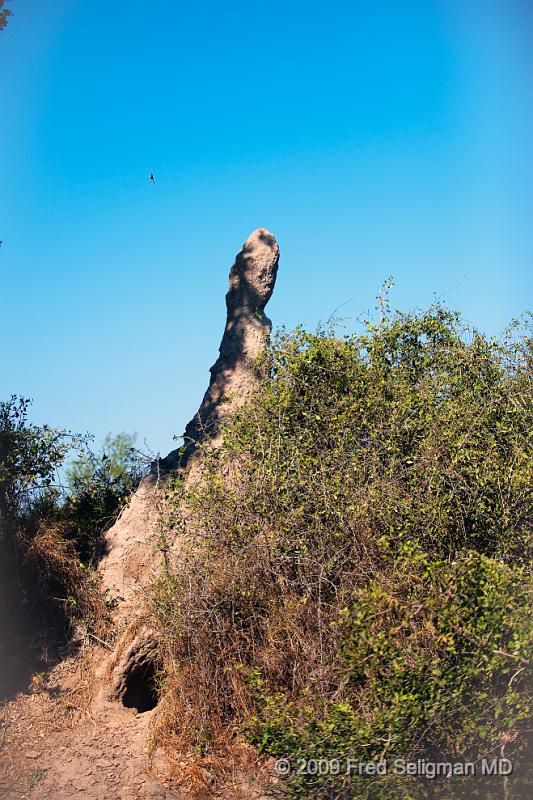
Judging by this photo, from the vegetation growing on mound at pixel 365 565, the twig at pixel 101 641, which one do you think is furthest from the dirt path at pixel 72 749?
the vegetation growing on mound at pixel 365 565

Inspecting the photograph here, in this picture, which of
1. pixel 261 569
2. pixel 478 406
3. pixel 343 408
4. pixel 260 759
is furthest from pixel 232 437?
pixel 260 759

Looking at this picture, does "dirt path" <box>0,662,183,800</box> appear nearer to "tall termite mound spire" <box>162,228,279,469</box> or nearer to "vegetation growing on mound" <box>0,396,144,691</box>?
"vegetation growing on mound" <box>0,396,144,691</box>

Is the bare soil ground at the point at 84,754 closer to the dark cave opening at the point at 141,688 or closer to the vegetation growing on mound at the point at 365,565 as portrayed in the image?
the dark cave opening at the point at 141,688

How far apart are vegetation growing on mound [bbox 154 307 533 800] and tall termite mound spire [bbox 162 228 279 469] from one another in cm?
140

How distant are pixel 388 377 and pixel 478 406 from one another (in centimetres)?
141

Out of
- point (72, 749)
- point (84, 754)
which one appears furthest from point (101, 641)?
point (84, 754)

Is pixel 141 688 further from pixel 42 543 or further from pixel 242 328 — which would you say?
pixel 242 328

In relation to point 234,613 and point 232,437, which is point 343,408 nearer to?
point 232,437

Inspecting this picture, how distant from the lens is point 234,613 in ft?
29.0

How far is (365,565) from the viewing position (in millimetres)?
8477

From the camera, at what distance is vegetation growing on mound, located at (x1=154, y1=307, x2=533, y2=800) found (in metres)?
7.41

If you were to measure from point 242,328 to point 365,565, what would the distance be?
593cm

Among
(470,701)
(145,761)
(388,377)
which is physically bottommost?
(145,761)

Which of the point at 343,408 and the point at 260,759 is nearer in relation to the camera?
the point at 260,759
